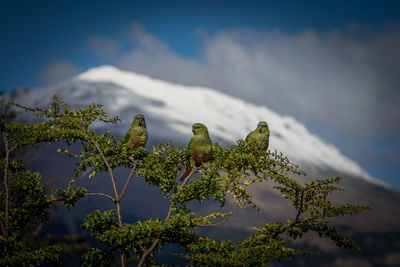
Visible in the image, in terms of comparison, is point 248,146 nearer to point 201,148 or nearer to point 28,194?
point 201,148

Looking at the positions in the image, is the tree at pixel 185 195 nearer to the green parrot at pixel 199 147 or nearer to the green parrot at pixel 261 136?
the green parrot at pixel 199 147

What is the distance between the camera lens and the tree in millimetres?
5926

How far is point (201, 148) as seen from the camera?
7039mm

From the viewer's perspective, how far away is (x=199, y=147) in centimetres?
704

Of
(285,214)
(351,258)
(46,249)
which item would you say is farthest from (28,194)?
(351,258)

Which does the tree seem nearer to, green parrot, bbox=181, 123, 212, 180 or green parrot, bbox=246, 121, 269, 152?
green parrot, bbox=181, 123, 212, 180

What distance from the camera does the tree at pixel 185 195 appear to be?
5926 mm

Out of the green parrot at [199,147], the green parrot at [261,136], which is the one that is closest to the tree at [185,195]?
the green parrot at [199,147]

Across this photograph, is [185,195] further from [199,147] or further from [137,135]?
[137,135]

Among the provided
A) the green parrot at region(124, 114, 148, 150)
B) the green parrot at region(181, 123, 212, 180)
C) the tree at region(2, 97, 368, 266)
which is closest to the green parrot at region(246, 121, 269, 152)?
the tree at region(2, 97, 368, 266)

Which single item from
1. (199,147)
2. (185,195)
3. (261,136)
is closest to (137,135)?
(199,147)

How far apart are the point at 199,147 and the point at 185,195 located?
1.17 m

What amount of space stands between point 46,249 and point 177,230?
2.65 meters

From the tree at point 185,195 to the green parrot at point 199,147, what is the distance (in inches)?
8.0
